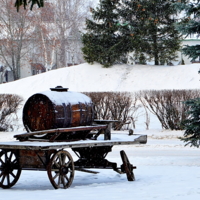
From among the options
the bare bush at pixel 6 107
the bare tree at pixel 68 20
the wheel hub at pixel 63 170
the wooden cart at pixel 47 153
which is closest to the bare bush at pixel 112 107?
the bare bush at pixel 6 107

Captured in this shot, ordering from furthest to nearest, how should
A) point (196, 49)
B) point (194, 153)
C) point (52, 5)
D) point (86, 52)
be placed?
1. point (52, 5)
2. point (86, 52)
3. point (194, 153)
4. point (196, 49)

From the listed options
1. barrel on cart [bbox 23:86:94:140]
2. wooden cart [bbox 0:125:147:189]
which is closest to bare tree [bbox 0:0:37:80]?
barrel on cart [bbox 23:86:94:140]

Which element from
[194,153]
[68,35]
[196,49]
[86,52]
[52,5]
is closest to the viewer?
[196,49]

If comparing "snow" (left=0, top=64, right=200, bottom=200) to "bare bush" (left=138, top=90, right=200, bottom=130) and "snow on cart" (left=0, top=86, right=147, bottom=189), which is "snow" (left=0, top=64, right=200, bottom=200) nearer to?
"snow on cart" (left=0, top=86, right=147, bottom=189)

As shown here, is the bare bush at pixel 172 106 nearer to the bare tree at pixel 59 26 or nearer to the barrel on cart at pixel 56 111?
the barrel on cart at pixel 56 111

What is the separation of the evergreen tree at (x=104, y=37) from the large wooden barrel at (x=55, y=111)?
1021 inches

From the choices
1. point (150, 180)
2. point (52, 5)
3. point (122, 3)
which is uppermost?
point (52, 5)

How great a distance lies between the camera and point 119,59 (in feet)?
118

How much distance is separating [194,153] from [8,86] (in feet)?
85.4

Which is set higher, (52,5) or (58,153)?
(52,5)

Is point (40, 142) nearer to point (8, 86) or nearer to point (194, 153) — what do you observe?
point (194, 153)

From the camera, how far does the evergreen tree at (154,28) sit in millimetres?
34250

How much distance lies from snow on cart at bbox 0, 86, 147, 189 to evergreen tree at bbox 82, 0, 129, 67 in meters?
25.7

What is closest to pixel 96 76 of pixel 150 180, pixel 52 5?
pixel 52 5
